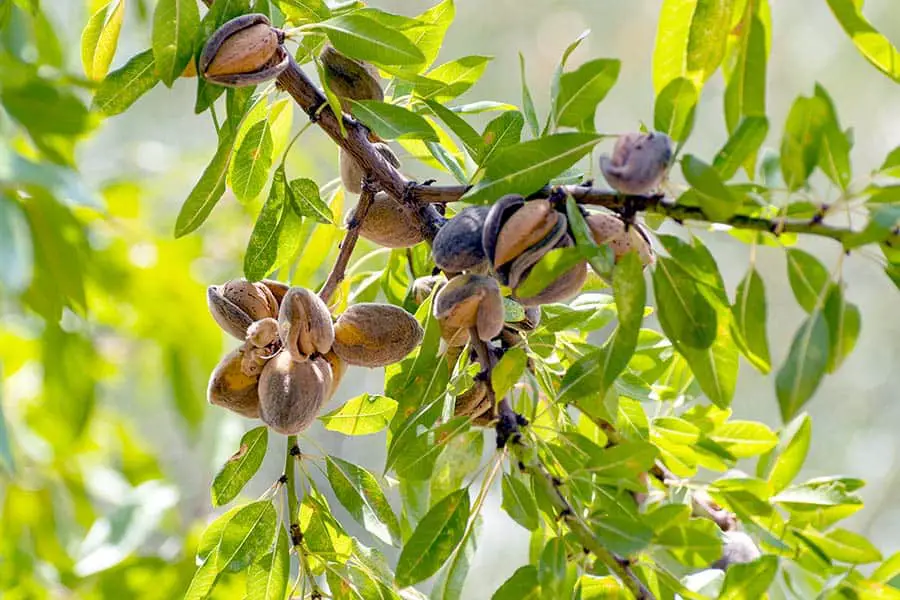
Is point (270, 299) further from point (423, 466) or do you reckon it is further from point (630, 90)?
point (630, 90)

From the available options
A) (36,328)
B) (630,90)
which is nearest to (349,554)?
(36,328)

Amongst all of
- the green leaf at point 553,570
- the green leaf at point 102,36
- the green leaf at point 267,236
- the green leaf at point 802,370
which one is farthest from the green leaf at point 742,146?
the green leaf at point 102,36

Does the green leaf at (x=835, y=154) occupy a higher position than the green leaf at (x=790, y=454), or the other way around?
the green leaf at (x=835, y=154)

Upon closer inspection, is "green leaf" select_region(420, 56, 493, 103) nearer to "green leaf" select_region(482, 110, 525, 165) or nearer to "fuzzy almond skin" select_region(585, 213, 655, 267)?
"green leaf" select_region(482, 110, 525, 165)

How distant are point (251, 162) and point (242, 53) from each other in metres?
0.15

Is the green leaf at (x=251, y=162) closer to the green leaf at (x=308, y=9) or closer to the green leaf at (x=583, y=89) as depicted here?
the green leaf at (x=308, y=9)

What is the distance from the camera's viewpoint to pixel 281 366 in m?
0.63

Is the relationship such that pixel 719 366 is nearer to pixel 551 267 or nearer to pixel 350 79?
pixel 551 267

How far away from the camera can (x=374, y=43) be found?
60cm

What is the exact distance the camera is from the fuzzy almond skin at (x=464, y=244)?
0.56 m

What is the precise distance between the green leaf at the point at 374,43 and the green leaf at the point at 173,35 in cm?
8

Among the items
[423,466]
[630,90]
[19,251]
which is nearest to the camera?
[19,251]

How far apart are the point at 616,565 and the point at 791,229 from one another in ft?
0.65

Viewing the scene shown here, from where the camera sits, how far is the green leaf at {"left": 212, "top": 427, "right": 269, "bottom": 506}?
0.67 meters
